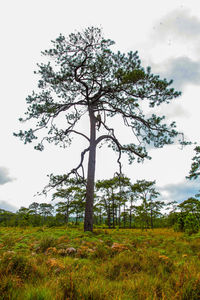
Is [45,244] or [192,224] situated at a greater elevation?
[192,224]

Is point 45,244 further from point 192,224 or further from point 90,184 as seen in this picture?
point 192,224

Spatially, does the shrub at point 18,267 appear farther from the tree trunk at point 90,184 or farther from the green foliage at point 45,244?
the tree trunk at point 90,184

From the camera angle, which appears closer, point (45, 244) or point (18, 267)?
point (18, 267)

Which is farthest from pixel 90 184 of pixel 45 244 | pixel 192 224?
pixel 192 224

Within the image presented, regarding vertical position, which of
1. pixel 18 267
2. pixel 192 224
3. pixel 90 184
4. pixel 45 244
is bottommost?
pixel 45 244

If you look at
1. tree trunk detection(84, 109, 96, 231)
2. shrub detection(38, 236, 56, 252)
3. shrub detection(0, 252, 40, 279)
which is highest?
tree trunk detection(84, 109, 96, 231)

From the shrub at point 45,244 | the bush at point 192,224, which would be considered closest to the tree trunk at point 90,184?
the shrub at point 45,244

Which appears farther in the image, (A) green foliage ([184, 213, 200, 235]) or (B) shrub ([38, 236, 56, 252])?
(A) green foliage ([184, 213, 200, 235])

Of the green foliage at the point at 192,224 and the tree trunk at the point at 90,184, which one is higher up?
the tree trunk at the point at 90,184

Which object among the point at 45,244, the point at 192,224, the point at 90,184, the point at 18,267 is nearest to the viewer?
the point at 18,267

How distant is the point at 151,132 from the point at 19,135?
26.7 ft

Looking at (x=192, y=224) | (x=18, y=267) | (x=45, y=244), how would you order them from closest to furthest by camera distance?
(x=18, y=267) → (x=45, y=244) → (x=192, y=224)

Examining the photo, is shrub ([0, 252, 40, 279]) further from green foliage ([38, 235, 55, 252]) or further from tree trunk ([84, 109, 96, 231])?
tree trunk ([84, 109, 96, 231])

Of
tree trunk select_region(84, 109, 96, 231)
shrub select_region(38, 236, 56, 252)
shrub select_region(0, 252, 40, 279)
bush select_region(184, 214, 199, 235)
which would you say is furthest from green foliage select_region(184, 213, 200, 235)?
shrub select_region(0, 252, 40, 279)
